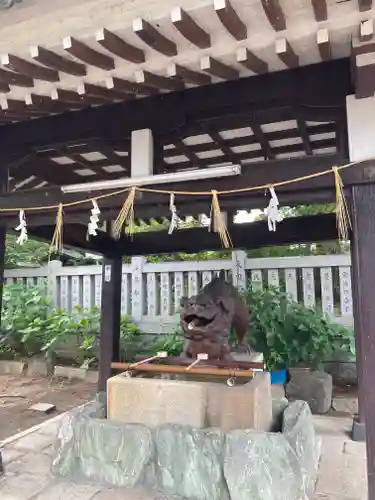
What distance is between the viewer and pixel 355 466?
11.4 ft

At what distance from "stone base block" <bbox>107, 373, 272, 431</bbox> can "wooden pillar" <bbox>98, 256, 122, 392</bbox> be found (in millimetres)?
2310

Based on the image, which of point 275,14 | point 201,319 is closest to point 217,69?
point 275,14

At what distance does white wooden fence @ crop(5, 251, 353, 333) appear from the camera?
6.48m

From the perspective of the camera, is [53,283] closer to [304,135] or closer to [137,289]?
[137,289]

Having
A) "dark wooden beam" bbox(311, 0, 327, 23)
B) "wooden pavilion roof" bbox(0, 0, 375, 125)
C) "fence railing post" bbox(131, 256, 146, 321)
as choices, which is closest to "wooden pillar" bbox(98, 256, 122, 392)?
"fence railing post" bbox(131, 256, 146, 321)

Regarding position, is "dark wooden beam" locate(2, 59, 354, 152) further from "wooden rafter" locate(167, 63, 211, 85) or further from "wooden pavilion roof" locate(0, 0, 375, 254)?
"wooden rafter" locate(167, 63, 211, 85)

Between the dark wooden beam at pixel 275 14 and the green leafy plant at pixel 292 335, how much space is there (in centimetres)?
446

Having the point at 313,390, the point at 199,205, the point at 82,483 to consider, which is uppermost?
the point at 199,205

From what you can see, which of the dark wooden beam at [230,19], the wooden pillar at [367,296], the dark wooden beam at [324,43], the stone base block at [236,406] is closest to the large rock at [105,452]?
the stone base block at [236,406]

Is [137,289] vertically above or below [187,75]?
below

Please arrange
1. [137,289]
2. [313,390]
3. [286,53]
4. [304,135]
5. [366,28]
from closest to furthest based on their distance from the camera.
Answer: [366,28], [286,53], [304,135], [313,390], [137,289]

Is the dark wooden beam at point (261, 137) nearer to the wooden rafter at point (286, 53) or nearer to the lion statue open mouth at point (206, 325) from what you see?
the wooden rafter at point (286, 53)

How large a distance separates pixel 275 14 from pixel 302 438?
9.27ft

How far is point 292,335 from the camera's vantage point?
232 inches
